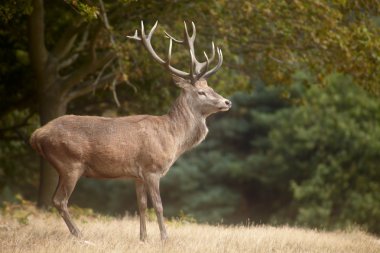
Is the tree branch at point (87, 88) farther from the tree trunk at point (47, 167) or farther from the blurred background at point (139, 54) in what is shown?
the tree trunk at point (47, 167)

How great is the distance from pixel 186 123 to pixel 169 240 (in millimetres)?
1554

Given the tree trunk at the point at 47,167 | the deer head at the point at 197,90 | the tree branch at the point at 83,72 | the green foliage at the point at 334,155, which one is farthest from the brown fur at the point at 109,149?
the green foliage at the point at 334,155

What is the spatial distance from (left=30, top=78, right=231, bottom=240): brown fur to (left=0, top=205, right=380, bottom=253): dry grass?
1.61ft

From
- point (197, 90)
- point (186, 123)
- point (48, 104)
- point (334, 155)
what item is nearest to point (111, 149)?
point (186, 123)

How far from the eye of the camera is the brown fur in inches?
370

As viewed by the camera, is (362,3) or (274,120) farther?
(274,120)

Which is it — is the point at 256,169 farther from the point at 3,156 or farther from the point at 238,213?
the point at 3,156

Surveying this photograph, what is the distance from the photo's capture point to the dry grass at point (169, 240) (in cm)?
884

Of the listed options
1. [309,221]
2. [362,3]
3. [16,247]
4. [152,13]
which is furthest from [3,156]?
[309,221]

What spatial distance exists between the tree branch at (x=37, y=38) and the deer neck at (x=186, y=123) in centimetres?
461

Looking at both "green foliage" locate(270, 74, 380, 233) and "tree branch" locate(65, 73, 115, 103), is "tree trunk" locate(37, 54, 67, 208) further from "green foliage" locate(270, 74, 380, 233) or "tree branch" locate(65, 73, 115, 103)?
"green foliage" locate(270, 74, 380, 233)

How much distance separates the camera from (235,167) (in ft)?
110

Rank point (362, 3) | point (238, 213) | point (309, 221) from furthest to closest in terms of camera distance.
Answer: point (238, 213) < point (309, 221) < point (362, 3)

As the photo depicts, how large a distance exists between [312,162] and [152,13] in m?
19.2
